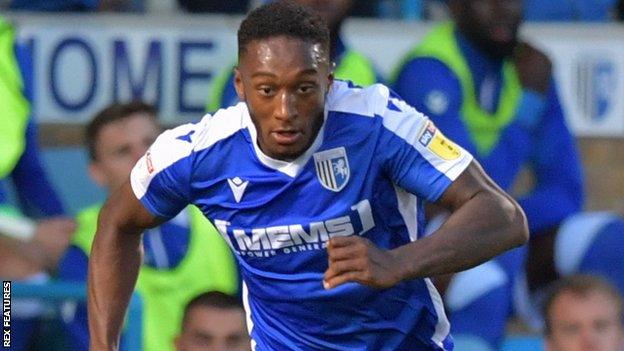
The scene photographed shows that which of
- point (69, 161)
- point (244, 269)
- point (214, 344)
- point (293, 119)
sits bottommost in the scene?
point (214, 344)

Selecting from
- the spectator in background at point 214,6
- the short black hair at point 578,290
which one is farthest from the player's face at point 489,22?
the short black hair at point 578,290

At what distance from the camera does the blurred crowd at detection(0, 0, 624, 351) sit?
5785mm

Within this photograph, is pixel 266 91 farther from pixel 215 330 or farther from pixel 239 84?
pixel 215 330

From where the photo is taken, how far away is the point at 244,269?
4191 millimetres

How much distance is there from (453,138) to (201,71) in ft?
3.34

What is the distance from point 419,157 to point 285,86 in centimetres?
37

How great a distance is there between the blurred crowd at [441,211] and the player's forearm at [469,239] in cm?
203

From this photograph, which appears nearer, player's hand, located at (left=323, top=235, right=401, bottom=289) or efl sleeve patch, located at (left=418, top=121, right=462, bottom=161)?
player's hand, located at (left=323, top=235, right=401, bottom=289)

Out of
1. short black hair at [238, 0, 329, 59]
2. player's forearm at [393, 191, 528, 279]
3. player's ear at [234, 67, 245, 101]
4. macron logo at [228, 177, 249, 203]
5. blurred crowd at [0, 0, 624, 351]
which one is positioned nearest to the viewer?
player's forearm at [393, 191, 528, 279]

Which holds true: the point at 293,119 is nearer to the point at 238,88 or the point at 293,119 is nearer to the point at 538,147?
the point at 238,88

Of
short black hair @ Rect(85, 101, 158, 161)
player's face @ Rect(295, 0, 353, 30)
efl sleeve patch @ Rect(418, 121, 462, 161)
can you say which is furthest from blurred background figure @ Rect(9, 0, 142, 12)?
efl sleeve patch @ Rect(418, 121, 462, 161)

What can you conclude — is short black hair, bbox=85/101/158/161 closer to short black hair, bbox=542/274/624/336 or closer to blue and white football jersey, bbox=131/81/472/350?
short black hair, bbox=542/274/624/336

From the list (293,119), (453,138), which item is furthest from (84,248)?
(293,119)

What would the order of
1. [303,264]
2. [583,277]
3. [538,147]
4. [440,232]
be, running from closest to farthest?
1. [440,232]
2. [303,264]
3. [583,277]
4. [538,147]
